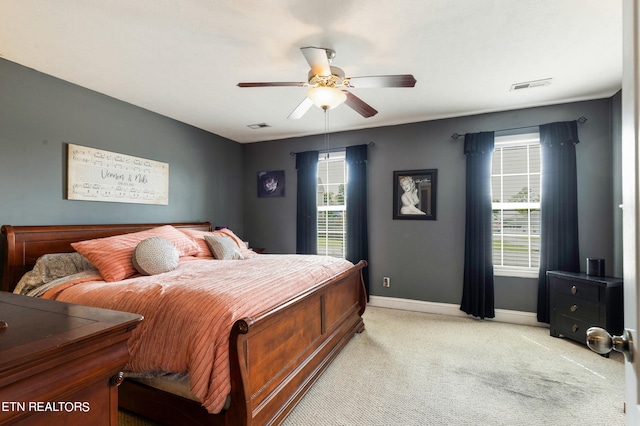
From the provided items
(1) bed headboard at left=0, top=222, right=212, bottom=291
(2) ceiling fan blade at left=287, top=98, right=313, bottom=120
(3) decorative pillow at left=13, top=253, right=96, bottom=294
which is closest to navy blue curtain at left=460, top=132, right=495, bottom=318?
(2) ceiling fan blade at left=287, top=98, right=313, bottom=120

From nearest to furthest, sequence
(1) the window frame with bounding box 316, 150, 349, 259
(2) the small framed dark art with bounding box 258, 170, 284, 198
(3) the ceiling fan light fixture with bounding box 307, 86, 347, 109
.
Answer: (3) the ceiling fan light fixture with bounding box 307, 86, 347, 109, (1) the window frame with bounding box 316, 150, 349, 259, (2) the small framed dark art with bounding box 258, 170, 284, 198

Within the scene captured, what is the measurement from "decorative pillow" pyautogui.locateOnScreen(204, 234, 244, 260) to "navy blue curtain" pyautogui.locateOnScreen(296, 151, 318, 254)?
148 centimetres

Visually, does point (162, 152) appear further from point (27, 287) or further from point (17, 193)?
point (27, 287)

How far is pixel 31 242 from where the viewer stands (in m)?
2.62

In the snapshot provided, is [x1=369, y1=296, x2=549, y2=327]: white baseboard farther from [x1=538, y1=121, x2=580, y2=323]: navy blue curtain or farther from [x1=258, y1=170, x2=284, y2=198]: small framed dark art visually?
[x1=258, y1=170, x2=284, y2=198]: small framed dark art

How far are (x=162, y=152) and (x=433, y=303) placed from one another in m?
4.06

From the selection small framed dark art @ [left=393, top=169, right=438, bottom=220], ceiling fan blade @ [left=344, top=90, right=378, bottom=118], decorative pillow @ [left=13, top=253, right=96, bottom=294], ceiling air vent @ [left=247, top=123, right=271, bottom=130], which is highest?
ceiling air vent @ [left=247, top=123, right=271, bottom=130]

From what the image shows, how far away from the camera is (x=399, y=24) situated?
211cm

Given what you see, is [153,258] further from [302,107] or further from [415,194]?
[415,194]

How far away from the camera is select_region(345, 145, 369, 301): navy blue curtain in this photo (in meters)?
4.46

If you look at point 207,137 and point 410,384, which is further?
point 207,137

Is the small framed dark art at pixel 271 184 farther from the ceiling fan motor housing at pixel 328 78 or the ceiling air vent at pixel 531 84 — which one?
the ceiling air vent at pixel 531 84

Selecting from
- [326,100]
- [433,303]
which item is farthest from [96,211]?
[433,303]

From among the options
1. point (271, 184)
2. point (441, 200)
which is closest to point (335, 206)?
point (271, 184)
